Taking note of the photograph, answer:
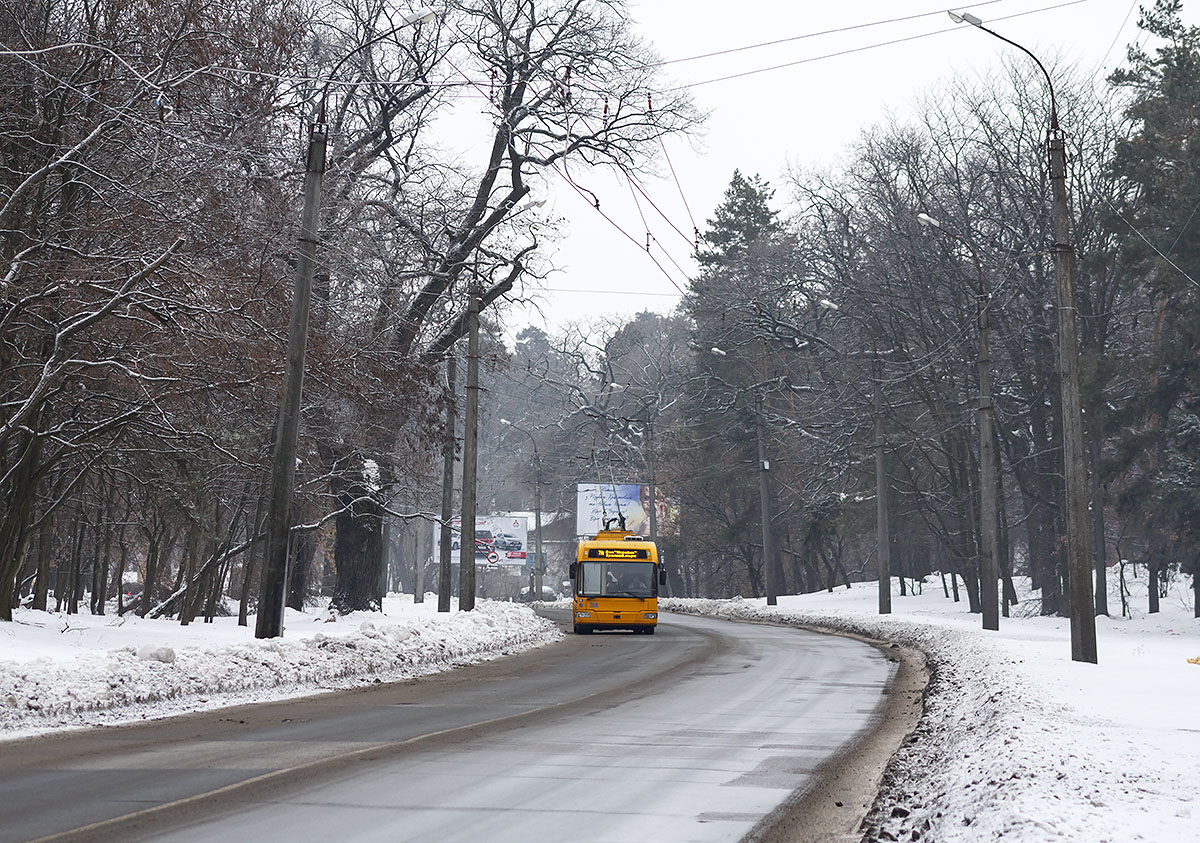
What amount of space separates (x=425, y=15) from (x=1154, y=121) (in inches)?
1272

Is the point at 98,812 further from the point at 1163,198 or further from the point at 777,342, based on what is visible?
the point at 777,342

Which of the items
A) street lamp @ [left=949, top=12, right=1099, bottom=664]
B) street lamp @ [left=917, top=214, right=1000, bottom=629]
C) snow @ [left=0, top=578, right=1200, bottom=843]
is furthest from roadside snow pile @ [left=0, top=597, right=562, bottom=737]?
street lamp @ [left=917, top=214, right=1000, bottom=629]

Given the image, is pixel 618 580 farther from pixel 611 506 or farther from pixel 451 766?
pixel 611 506

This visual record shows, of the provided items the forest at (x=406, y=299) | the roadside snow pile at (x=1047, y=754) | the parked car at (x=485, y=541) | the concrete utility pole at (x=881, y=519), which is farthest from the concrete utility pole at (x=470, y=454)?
the parked car at (x=485, y=541)

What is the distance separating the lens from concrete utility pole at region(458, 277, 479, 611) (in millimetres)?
33594

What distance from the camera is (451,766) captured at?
36.3 ft

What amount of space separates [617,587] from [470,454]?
9408 mm

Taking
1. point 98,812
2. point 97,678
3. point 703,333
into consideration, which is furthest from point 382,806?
point 703,333

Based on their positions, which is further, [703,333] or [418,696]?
[703,333]

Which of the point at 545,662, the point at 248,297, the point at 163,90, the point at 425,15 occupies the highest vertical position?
the point at 425,15

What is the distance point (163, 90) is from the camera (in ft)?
55.4

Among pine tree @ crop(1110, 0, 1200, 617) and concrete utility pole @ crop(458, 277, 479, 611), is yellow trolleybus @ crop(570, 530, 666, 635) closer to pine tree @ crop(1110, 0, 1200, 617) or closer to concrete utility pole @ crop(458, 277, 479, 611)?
concrete utility pole @ crop(458, 277, 479, 611)

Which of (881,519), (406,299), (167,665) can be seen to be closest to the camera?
(167,665)

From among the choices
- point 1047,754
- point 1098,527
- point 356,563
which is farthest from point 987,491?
point 1047,754
